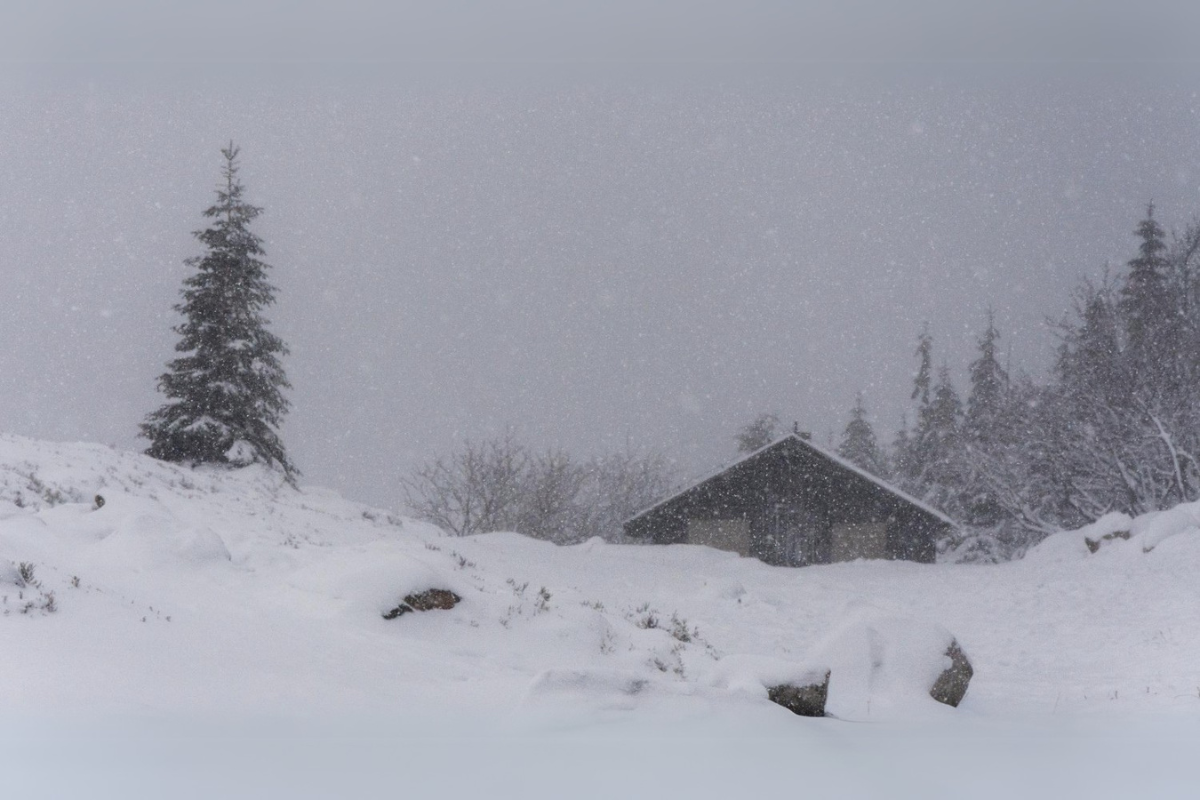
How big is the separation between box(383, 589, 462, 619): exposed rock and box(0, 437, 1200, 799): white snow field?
0.25ft

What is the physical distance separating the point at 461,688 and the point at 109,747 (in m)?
2.27

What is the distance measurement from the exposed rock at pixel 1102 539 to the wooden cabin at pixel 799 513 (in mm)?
6252

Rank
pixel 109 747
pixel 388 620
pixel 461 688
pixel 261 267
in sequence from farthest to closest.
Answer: pixel 261 267, pixel 388 620, pixel 461 688, pixel 109 747

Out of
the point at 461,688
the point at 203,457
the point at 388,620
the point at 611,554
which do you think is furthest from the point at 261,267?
the point at 461,688

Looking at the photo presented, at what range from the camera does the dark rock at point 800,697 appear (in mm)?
5598

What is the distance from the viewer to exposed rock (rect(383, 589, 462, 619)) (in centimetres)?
774

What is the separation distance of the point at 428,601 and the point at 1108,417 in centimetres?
2467

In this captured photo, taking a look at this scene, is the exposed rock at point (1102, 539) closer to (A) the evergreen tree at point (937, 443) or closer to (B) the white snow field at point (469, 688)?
(B) the white snow field at point (469, 688)

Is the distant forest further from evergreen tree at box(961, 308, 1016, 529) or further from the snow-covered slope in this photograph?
the snow-covered slope

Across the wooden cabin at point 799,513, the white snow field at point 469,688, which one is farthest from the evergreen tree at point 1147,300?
the white snow field at point 469,688

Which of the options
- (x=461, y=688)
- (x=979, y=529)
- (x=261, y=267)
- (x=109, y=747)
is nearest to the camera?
(x=109, y=747)

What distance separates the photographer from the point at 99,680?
474 cm

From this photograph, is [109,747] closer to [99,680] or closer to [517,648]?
[99,680]

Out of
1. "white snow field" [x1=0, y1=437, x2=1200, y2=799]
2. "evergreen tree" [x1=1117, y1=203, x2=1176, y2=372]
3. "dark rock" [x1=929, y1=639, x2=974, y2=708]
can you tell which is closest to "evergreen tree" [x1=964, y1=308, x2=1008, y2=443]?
"evergreen tree" [x1=1117, y1=203, x2=1176, y2=372]
